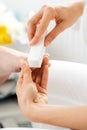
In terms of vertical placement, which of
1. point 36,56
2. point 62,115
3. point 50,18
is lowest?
point 62,115

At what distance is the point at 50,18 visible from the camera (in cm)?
105

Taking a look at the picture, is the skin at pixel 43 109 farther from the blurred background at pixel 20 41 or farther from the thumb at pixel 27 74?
the blurred background at pixel 20 41

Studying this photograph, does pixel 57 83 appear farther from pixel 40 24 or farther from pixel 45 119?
pixel 45 119

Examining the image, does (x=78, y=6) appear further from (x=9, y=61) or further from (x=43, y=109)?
(x=43, y=109)

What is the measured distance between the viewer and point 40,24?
102 centimetres

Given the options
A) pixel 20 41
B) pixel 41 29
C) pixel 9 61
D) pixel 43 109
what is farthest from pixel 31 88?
pixel 20 41

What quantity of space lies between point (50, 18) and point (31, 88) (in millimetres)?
293

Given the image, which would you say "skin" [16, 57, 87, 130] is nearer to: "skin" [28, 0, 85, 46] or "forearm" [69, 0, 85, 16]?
"skin" [28, 0, 85, 46]

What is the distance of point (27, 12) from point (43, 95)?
1070mm

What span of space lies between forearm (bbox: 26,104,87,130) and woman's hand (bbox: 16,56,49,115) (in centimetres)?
3

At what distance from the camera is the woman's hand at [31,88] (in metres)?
0.85

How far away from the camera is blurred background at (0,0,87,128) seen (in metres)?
1.49

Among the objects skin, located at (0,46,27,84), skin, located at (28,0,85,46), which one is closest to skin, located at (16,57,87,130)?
skin, located at (28,0,85,46)

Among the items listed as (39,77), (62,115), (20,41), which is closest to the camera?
(62,115)
